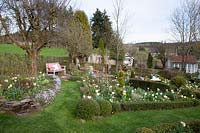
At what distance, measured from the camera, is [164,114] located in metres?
7.65

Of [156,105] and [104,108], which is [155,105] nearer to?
[156,105]

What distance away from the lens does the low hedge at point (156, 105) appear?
787 cm

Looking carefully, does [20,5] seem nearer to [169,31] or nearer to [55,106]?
[55,106]

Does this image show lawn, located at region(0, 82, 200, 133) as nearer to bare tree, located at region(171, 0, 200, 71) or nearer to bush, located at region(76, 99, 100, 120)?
bush, located at region(76, 99, 100, 120)

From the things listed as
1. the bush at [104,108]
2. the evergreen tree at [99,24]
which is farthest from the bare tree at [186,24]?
the bush at [104,108]

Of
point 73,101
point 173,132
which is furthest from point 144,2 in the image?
point 173,132

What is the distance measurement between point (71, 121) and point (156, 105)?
361 centimetres

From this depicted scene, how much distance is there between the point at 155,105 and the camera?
27.2 feet

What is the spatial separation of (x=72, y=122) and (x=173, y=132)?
9.51 feet

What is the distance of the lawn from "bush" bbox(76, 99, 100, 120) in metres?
0.21

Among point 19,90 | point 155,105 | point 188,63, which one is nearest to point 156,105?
point 155,105

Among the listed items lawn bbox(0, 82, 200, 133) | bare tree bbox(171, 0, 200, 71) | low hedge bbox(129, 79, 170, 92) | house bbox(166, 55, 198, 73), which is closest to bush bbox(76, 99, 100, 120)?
lawn bbox(0, 82, 200, 133)

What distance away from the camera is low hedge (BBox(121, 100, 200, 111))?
787 centimetres

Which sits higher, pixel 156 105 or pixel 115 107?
pixel 115 107
